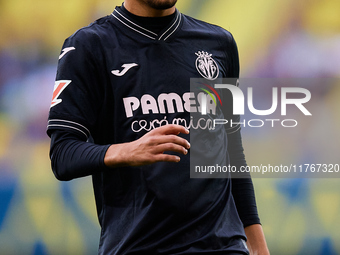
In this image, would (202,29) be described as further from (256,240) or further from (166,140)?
(256,240)

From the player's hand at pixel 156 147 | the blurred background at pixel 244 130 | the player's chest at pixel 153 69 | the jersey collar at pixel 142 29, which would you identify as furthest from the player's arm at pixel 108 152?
the blurred background at pixel 244 130

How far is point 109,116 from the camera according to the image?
5.96 feet

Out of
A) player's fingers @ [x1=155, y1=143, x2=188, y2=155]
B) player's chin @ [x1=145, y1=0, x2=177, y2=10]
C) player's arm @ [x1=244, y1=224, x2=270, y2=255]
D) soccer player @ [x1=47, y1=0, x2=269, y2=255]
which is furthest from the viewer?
player's arm @ [x1=244, y1=224, x2=270, y2=255]

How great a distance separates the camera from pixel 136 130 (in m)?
1.78

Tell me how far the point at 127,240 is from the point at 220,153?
450 millimetres

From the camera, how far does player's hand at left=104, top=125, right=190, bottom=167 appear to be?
1.51m

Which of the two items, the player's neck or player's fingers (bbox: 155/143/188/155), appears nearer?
player's fingers (bbox: 155/143/188/155)

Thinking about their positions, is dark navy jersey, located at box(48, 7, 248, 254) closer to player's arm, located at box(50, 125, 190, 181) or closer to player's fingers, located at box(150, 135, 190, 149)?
player's arm, located at box(50, 125, 190, 181)

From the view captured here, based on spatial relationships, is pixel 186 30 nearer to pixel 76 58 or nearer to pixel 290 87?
pixel 76 58

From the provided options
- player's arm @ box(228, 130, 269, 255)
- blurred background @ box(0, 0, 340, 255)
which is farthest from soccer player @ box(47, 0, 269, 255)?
blurred background @ box(0, 0, 340, 255)

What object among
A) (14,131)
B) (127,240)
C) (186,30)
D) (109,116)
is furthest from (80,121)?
(14,131)

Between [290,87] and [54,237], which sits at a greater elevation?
[290,87]

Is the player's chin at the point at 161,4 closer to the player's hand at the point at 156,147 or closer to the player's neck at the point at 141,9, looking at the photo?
the player's neck at the point at 141,9

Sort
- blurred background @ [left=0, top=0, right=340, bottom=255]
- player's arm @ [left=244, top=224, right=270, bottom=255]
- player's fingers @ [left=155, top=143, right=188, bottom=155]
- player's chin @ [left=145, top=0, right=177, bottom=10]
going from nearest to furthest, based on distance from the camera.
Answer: player's fingers @ [left=155, top=143, right=188, bottom=155]
player's chin @ [left=145, top=0, right=177, bottom=10]
player's arm @ [left=244, top=224, right=270, bottom=255]
blurred background @ [left=0, top=0, right=340, bottom=255]
